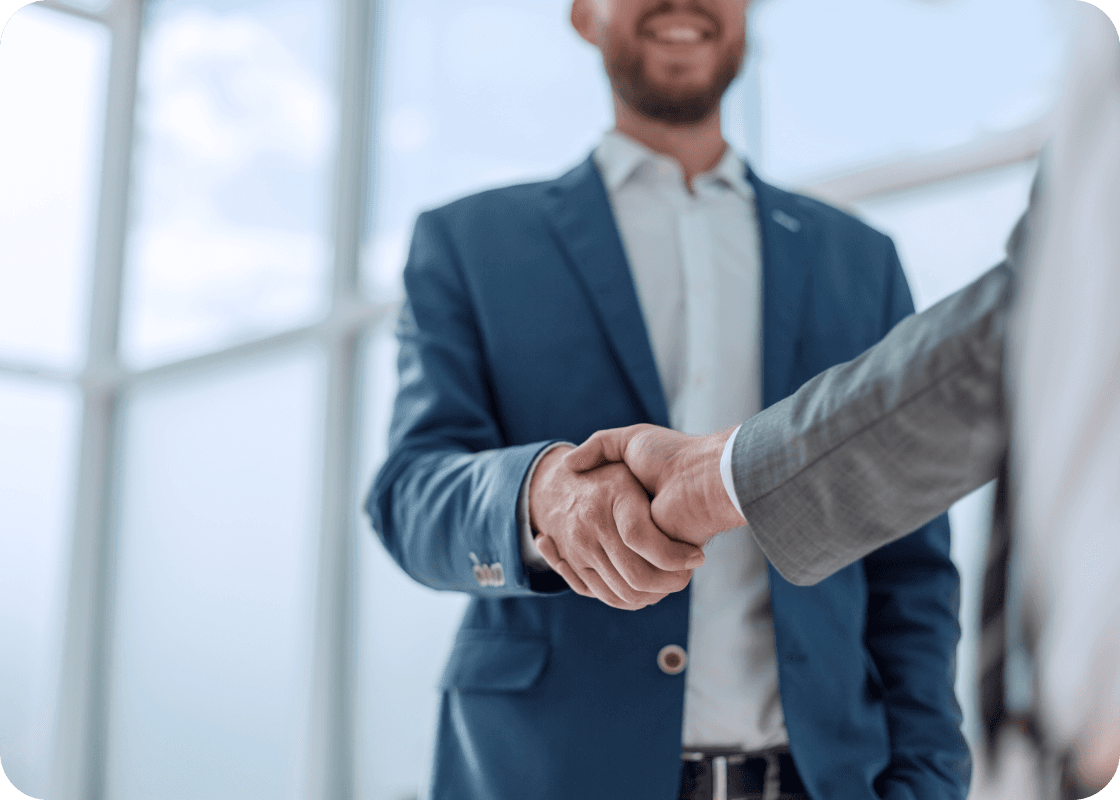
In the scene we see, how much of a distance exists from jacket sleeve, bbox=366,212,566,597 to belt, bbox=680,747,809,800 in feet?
0.88

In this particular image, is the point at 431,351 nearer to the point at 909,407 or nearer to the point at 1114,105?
the point at 909,407

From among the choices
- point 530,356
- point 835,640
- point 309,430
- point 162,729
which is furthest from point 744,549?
point 162,729

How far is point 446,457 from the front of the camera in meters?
0.93

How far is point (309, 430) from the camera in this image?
3354 mm

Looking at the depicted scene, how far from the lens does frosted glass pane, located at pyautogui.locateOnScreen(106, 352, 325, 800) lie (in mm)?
3338

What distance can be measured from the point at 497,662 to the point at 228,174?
347 cm

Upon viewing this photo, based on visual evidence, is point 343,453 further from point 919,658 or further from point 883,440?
point 883,440

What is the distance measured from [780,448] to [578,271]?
0.48 metres

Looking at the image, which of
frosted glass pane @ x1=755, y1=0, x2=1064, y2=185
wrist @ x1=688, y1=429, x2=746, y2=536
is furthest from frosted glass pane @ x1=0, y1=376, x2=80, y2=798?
wrist @ x1=688, y1=429, x2=746, y2=536

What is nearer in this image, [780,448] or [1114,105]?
[1114,105]

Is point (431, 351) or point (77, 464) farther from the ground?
point (431, 351)

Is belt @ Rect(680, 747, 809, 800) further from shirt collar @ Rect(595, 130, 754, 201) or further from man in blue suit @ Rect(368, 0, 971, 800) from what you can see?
shirt collar @ Rect(595, 130, 754, 201)

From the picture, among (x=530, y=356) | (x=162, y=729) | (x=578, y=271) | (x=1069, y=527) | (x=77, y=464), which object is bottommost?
(x=162, y=729)

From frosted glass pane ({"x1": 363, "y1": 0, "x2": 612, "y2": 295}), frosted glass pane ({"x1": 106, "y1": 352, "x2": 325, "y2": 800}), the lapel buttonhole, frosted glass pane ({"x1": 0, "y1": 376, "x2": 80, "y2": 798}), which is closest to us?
the lapel buttonhole
